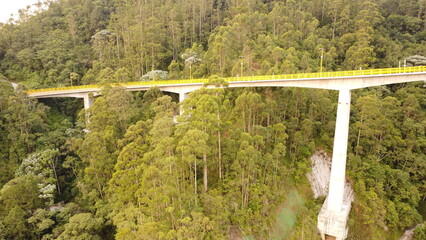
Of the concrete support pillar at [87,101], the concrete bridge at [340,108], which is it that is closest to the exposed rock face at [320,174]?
the concrete bridge at [340,108]

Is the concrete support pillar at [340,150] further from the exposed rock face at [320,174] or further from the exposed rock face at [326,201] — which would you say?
the exposed rock face at [320,174]

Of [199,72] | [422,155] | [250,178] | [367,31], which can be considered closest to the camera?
[250,178]

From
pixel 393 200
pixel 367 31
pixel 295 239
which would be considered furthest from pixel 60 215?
pixel 367 31

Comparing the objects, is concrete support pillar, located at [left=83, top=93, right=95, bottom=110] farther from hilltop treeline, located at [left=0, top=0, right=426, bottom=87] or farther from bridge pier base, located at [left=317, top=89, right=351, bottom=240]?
bridge pier base, located at [left=317, top=89, right=351, bottom=240]

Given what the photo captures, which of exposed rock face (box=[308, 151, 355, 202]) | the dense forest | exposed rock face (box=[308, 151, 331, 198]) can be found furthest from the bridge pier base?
exposed rock face (box=[308, 151, 331, 198])

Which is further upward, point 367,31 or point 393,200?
point 367,31

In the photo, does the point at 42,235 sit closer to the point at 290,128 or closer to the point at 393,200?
the point at 290,128
